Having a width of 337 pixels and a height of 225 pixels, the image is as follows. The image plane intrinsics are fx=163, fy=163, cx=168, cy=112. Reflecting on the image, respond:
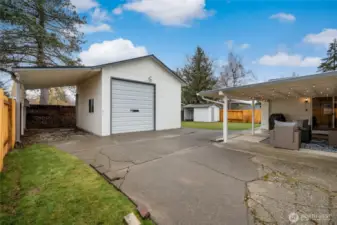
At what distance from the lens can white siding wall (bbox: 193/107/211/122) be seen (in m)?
20.7

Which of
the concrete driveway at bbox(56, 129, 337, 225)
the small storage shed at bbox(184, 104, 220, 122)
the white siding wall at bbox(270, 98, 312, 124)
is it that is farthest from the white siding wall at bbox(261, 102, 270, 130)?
the small storage shed at bbox(184, 104, 220, 122)

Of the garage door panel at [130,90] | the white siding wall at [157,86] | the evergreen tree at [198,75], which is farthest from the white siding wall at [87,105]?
the evergreen tree at [198,75]

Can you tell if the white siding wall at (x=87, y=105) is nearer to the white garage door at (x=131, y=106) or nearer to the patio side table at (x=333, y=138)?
the white garage door at (x=131, y=106)

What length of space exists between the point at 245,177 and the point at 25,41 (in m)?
13.1

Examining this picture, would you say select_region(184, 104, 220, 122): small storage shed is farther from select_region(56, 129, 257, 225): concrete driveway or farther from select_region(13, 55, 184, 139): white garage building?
select_region(56, 129, 257, 225): concrete driveway

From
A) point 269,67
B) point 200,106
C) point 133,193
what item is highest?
point 269,67

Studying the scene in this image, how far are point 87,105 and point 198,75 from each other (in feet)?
61.7

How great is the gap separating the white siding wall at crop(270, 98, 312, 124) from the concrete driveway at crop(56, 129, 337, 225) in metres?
8.04

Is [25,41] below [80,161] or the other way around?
the other way around

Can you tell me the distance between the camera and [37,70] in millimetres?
6348

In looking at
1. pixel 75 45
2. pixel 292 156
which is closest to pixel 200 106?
pixel 75 45

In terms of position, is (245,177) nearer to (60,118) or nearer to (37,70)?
(37,70)

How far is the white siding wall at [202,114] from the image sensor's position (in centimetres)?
2068

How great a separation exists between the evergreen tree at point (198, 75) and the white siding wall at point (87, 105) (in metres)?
17.4
